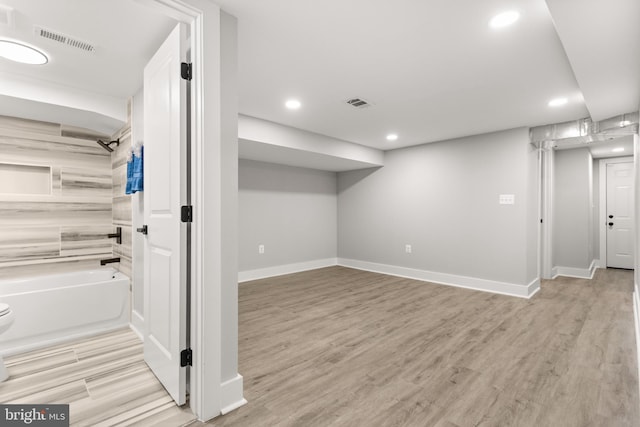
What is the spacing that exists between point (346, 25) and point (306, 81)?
870 mm

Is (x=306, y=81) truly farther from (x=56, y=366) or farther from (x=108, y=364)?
(x=56, y=366)

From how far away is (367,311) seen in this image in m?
3.49

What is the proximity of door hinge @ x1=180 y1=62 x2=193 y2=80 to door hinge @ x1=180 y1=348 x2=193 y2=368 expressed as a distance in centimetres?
153

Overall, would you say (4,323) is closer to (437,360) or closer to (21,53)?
(21,53)

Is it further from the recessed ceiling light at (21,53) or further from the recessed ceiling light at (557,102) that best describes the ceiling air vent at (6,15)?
the recessed ceiling light at (557,102)

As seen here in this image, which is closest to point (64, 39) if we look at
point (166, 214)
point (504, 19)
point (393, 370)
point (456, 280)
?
point (166, 214)

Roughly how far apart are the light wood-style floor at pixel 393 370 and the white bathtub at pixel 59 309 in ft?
0.49

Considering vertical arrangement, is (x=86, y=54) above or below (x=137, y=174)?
above

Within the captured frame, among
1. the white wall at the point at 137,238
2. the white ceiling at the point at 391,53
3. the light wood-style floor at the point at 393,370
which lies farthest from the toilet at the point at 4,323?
the white ceiling at the point at 391,53

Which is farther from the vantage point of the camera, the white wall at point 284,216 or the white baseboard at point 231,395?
the white wall at point 284,216

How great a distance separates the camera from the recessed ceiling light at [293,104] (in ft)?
10.6

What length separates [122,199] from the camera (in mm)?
3178

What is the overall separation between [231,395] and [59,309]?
76.4 inches

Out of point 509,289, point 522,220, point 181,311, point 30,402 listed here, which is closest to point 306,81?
point 181,311
